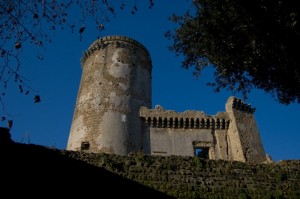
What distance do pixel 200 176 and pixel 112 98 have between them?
9557 mm

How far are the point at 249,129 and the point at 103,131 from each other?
955cm

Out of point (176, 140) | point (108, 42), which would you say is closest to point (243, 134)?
point (176, 140)

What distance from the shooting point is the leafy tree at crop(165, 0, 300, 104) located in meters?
8.09

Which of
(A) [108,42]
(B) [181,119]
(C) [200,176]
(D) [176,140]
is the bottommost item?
(C) [200,176]

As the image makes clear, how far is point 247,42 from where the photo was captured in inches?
355

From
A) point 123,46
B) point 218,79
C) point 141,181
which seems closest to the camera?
point 141,181

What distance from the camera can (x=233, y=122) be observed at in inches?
770

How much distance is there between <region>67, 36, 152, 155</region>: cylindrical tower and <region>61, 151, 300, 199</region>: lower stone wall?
6.20m

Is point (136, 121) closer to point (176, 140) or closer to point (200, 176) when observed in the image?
point (176, 140)

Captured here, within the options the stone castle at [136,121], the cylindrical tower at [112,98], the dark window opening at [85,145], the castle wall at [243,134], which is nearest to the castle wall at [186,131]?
the stone castle at [136,121]

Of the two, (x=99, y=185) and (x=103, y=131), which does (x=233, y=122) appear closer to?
(x=103, y=131)

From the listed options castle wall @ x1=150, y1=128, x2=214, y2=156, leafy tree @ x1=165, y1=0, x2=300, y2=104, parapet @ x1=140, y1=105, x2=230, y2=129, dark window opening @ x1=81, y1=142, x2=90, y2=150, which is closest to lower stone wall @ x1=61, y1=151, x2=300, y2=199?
leafy tree @ x1=165, y1=0, x2=300, y2=104

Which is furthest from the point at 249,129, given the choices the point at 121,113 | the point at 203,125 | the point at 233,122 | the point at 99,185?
the point at 99,185

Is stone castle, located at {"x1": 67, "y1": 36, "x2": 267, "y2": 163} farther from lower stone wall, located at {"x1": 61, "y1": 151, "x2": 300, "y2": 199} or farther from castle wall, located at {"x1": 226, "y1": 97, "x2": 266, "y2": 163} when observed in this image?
lower stone wall, located at {"x1": 61, "y1": 151, "x2": 300, "y2": 199}
